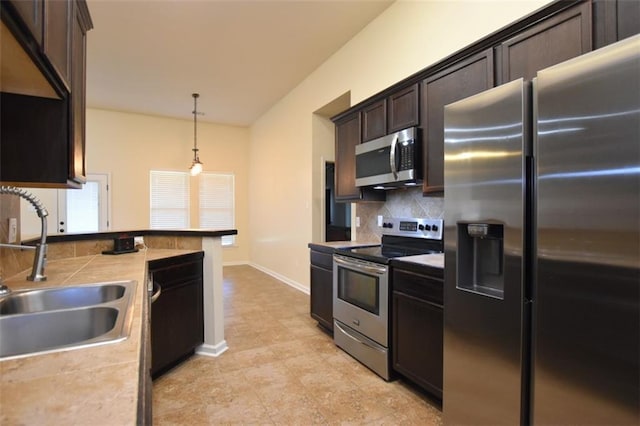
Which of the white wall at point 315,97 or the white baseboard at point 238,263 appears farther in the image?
the white baseboard at point 238,263

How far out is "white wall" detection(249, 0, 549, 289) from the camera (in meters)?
2.61

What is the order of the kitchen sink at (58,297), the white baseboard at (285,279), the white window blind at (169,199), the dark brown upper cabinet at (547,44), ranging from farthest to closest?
the white window blind at (169,199)
the white baseboard at (285,279)
the dark brown upper cabinet at (547,44)
the kitchen sink at (58,297)

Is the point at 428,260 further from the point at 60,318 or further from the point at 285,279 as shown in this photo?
the point at 285,279

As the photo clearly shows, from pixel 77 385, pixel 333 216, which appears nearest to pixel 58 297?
pixel 77 385

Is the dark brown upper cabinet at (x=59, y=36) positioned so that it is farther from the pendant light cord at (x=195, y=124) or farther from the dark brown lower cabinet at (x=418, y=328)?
the pendant light cord at (x=195, y=124)

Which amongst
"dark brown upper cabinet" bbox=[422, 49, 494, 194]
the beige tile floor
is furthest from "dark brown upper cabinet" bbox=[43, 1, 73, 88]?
"dark brown upper cabinet" bbox=[422, 49, 494, 194]

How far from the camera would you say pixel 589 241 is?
3.90ft

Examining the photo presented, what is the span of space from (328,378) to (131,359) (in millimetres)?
1964

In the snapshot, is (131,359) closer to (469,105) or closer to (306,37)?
(469,105)

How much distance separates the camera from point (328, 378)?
8.11 feet

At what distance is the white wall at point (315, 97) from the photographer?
8.55 ft

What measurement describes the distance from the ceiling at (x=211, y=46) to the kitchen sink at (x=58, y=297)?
2.92 m

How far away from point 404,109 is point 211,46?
2.68 metres

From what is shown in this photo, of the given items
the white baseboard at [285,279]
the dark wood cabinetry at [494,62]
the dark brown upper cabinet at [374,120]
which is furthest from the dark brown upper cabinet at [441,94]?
the white baseboard at [285,279]
